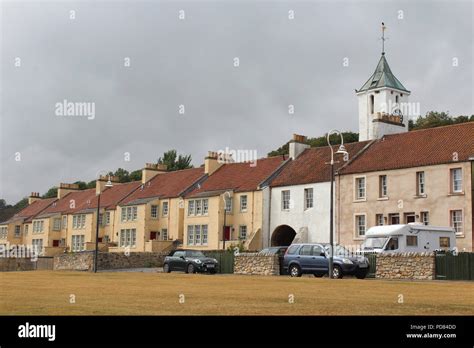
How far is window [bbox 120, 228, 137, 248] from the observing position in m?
68.7

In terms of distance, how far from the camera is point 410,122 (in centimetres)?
9375

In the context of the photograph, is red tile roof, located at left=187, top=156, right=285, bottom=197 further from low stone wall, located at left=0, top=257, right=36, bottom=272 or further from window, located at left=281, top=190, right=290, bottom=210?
low stone wall, located at left=0, top=257, right=36, bottom=272

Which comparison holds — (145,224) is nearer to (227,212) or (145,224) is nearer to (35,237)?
(227,212)

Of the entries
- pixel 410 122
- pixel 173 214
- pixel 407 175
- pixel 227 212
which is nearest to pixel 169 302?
pixel 407 175

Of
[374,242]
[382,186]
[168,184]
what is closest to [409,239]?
[374,242]

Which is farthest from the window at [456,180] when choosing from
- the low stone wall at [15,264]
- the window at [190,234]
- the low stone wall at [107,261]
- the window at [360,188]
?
the low stone wall at [15,264]

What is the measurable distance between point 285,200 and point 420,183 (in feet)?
42.5

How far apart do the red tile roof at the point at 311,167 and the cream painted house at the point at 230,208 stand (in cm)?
131

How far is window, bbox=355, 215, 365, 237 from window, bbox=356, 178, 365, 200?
1438mm

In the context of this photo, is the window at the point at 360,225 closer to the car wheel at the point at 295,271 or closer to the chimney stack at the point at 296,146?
the chimney stack at the point at 296,146

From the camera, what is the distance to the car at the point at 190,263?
139ft

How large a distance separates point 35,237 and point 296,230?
45.2m

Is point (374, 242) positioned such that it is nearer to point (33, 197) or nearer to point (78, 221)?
point (78, 221)
